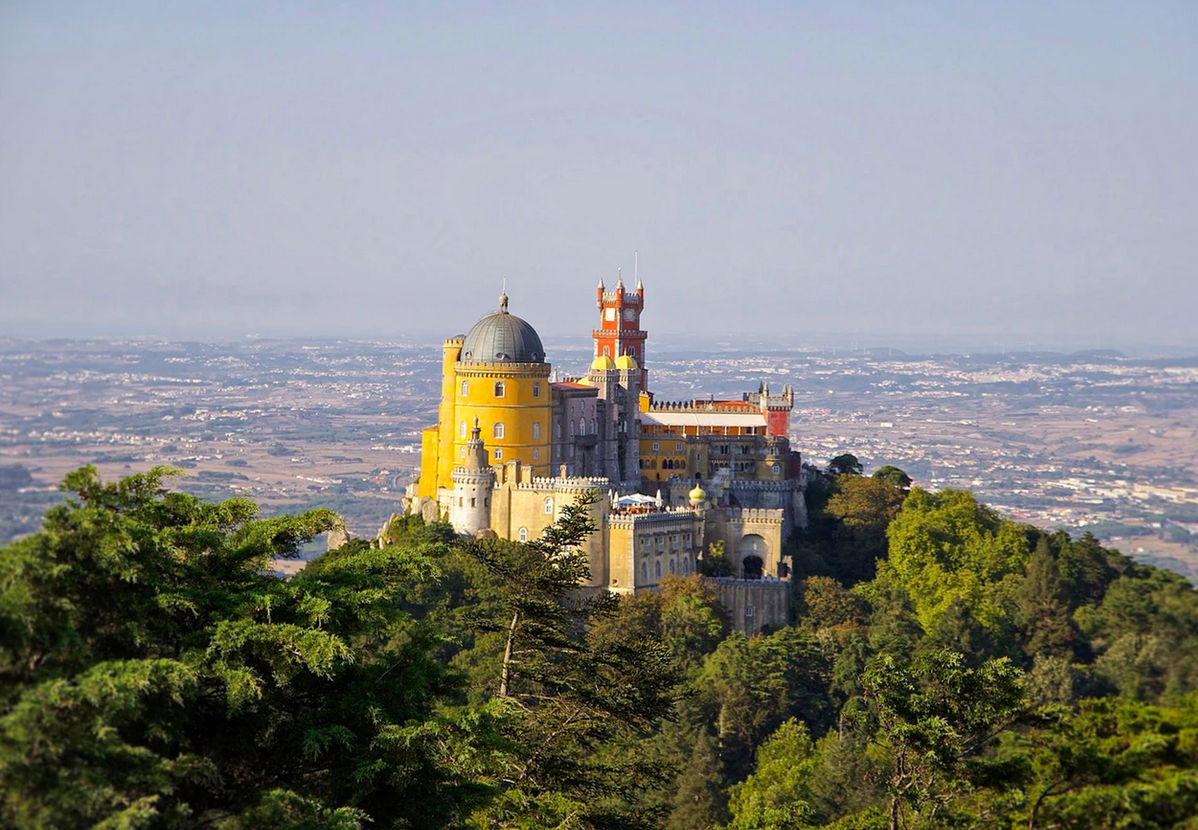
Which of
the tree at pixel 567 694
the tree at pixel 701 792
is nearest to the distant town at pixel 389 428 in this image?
the tree at pixel 567 694

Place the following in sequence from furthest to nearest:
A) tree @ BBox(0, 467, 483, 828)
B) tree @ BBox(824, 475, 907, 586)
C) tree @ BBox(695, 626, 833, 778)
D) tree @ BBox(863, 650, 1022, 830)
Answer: tree @ BBox(824, 475, 907, 586)
tree @ BBox(695, 626, 833, 778)
tree @ BBox(863, 650, 1022, 830)
tree @ BBox(0, 467, 483, 828)

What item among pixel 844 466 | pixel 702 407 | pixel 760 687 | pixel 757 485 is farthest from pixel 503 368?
pixel 844 466

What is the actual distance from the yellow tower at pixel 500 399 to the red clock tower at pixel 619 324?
27.2m

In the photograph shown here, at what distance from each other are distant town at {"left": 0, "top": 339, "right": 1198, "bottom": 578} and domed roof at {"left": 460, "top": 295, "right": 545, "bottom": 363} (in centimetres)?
1143

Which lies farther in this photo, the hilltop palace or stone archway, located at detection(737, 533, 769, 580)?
stone archway, located at detection(737, 533, 769, 580)

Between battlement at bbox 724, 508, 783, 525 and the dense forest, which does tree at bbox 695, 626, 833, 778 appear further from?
the dense forest

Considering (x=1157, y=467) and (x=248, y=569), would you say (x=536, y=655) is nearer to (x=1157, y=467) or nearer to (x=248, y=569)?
(x=248, y=569)

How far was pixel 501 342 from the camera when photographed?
72.2m

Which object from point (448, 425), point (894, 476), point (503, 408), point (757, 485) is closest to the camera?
point (503, 408)

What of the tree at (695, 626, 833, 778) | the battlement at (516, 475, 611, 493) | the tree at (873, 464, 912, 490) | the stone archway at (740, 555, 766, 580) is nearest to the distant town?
the tree at (873, 464, 912, 490)

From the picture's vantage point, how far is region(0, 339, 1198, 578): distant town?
38.2 m

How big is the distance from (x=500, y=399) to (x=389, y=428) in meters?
49.1

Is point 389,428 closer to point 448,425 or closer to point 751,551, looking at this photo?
point 448,425

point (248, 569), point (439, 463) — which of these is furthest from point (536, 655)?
point (439, 463)
